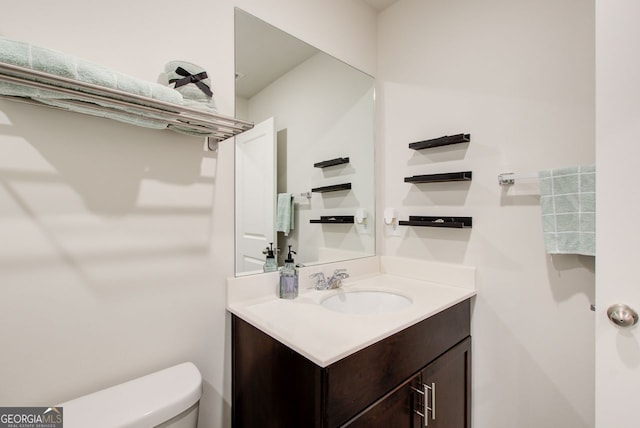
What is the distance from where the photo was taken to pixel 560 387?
3.86 ft

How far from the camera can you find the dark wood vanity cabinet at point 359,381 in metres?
0.80

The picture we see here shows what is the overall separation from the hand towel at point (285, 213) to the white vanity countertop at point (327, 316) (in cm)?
24

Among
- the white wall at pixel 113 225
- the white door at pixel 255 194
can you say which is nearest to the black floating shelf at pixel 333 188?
the white door at pixel 255 194

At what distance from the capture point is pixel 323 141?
162cm

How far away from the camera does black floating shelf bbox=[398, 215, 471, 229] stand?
4.60 feet

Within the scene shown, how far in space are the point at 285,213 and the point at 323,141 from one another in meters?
0.50

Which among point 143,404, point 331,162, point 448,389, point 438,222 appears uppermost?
point 331,162

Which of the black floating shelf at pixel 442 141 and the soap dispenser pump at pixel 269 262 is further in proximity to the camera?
the black floating shelf at pixel 442 141

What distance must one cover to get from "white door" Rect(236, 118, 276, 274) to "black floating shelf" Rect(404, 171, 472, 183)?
0.77 m

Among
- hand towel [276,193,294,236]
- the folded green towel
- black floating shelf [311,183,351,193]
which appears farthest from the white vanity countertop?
the folded green towel

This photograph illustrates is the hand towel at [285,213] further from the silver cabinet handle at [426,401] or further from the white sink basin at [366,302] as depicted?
the silver cabinet handle at [426,401]
